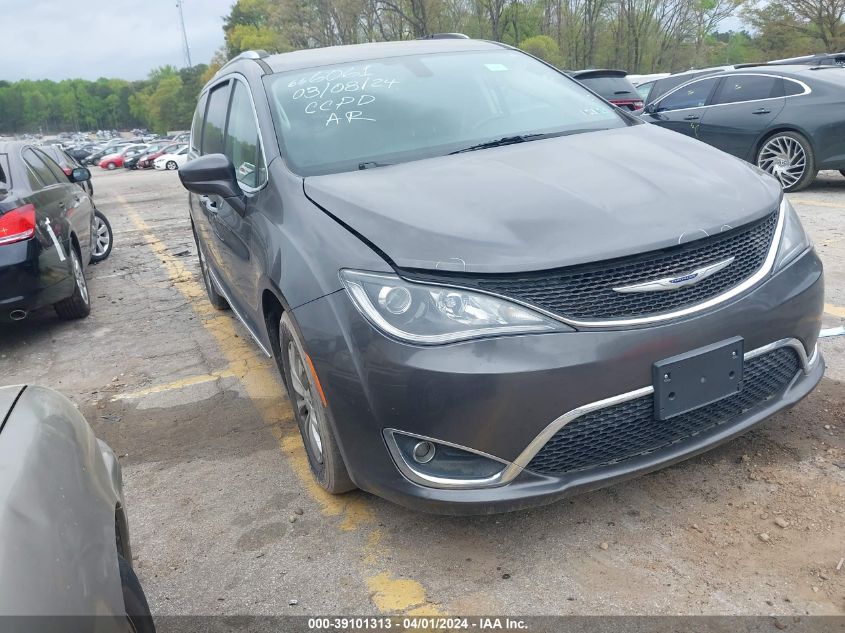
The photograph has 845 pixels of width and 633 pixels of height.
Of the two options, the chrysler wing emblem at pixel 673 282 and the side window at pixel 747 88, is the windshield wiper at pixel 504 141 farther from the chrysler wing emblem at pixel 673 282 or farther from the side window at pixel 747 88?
the side window at pixel 747 88

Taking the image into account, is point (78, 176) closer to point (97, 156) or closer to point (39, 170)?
point (39, 170)

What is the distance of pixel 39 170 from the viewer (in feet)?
21.1

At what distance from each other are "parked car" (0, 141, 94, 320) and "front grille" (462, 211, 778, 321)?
406cm

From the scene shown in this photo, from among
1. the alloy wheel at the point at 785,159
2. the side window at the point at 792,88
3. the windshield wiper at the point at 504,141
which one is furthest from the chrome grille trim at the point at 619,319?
the side window at the point at 792,88

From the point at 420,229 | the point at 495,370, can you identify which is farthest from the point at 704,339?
the point at 420,229

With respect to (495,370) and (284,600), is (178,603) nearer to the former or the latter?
(284,600)

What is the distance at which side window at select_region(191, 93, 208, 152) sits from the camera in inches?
195

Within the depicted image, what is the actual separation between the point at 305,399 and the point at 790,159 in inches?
298

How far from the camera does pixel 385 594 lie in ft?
7.72

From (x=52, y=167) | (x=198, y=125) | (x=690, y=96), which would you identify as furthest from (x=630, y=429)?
(x=690, y=96)

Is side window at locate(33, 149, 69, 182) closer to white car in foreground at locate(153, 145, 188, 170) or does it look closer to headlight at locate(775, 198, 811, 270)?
headlight at locate(775, 198, 811, 270)

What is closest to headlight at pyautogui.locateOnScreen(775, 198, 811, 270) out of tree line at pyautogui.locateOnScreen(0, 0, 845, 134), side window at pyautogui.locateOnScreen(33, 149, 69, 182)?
side window at pyautogui.locateOnScreen(33, 149, 69, 182)

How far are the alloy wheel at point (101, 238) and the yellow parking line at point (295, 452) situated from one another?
2068 mm

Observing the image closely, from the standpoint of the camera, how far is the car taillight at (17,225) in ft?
16.3
